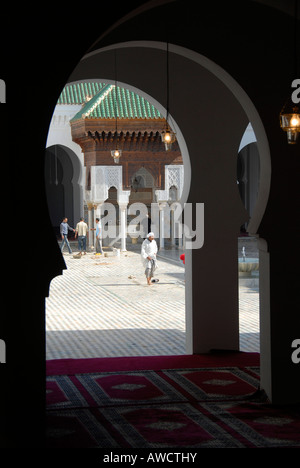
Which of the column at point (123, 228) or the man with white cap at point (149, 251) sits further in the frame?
the column at point (123, 228)

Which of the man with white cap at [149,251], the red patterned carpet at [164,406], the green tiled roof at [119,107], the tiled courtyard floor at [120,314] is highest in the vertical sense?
the green tiled roof at [119,107]

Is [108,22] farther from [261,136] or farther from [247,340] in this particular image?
[247,340]

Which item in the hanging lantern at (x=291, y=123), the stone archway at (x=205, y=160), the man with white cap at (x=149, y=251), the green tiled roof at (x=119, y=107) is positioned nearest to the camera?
the hanging lantern at (x=291, y=123)

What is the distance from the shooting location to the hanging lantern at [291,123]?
4844 mm

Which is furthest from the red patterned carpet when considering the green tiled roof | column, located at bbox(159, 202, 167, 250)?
column, located at bbox(159, 202, 167, 250)

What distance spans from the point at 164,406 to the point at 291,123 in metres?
2.15

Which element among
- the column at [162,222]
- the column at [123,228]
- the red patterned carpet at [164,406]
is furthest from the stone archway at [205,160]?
the column at [162,222]

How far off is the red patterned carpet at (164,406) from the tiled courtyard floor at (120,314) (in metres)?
1.59

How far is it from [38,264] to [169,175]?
19.3 m

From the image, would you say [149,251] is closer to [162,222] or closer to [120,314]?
[120,314]

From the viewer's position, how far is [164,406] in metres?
5.22

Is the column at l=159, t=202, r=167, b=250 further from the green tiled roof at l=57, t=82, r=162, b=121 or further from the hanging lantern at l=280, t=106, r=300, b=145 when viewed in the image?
the hanging lantern at l=280, t=106, r=300, b=145

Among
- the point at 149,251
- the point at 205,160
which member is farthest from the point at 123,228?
the point at 205,160

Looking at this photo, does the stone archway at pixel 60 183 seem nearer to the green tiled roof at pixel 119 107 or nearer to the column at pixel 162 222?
the column at pixel 162 222
